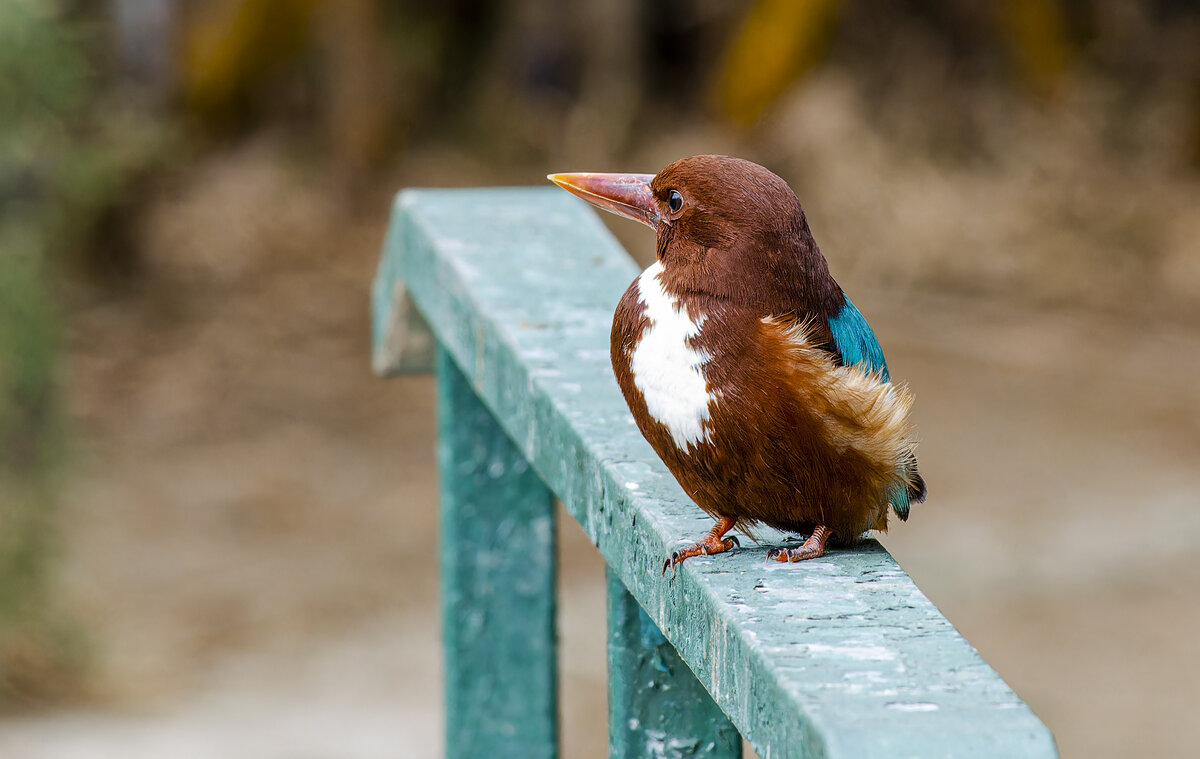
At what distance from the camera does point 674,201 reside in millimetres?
1341

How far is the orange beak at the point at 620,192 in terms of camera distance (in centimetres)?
137

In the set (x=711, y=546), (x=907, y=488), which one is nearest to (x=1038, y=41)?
(x=907, y=488)

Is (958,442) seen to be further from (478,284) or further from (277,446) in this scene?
(478,284)

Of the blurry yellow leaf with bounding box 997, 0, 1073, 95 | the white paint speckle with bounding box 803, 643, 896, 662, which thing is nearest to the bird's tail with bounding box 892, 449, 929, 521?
the white paint speckle with bounding box 803, 643, 896, 662

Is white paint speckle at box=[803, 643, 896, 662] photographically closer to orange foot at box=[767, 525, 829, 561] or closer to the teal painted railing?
the teal painted railing

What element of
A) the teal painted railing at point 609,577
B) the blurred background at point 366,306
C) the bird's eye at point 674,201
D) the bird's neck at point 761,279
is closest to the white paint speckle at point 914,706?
the teal painted railing at point 609,577

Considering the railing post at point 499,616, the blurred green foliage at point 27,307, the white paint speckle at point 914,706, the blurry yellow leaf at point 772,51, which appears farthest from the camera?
the blurry yellow leaf at point 772,51

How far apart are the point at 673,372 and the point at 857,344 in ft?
0.54

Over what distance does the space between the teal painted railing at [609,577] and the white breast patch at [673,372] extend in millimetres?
73

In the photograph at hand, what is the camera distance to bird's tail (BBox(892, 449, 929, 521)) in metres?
1.35

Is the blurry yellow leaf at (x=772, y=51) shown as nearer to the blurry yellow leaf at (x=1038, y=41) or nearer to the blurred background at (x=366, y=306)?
the blurred background at (x=366, y=306)

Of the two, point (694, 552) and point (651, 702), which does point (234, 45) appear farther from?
point (694, 552)

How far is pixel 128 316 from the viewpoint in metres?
7.32

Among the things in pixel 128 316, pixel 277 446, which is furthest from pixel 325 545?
pixel 128 316
